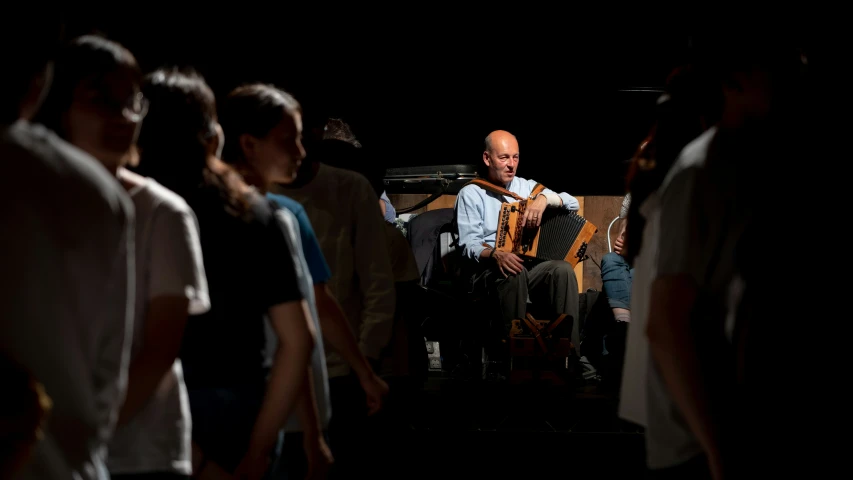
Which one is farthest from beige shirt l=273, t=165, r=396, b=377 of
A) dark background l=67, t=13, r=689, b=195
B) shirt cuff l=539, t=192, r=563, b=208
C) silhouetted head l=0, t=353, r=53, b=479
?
shirt cuff l=539, t=192, r=563, b=208

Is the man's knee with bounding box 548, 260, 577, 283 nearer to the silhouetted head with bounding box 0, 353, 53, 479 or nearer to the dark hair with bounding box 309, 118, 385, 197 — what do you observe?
the dark hair with bounding box 309, 118, 385, 197

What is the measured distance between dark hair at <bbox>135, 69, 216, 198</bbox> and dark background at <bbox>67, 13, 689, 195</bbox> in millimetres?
2619

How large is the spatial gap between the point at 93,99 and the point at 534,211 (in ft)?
13.9

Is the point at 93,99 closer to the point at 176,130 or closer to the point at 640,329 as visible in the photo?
the point at 176,130

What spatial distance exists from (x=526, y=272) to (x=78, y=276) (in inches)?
181

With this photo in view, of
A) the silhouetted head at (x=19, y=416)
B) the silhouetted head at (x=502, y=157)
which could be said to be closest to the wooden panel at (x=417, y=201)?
the silhouetted head at (x=502, y=157)

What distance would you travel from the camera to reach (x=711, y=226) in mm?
1275

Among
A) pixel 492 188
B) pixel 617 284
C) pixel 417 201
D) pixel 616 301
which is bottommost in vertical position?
pixel 616 301

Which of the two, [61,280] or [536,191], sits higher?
[536,191]

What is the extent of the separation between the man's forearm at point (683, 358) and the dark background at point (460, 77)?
10.7 feet

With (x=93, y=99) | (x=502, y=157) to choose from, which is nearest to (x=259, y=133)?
(x=93, y=99)

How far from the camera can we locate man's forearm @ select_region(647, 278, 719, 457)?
127 centimetres

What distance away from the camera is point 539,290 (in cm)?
552

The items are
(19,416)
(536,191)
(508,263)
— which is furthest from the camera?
(536,191)
